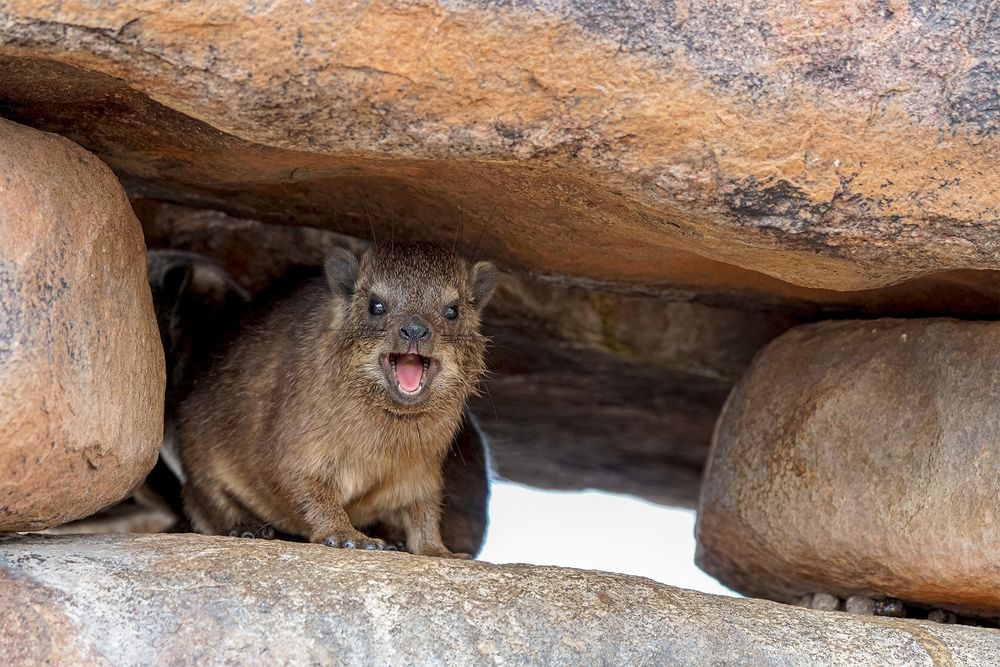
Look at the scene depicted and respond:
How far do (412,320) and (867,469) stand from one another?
2.03 metres

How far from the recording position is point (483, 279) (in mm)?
5969

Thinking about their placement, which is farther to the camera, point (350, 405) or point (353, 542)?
point (350, 405)

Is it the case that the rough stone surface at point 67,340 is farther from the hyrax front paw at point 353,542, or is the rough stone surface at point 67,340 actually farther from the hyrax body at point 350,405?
the hyrax body at point 350,405

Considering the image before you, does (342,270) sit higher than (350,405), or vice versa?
(342,270)

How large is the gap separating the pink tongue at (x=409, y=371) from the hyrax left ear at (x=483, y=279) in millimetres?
553

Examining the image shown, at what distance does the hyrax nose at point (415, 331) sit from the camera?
533 centimetres

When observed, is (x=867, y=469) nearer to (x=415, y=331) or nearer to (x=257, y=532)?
(x=415, y=331)

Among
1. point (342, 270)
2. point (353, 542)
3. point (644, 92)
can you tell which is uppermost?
point (644, 92)

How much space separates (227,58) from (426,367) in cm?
220

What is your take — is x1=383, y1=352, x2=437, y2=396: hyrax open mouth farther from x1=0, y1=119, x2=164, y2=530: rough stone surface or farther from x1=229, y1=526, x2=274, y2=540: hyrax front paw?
x1=0, y1=119, x2=164, y2=530: rough stone surface

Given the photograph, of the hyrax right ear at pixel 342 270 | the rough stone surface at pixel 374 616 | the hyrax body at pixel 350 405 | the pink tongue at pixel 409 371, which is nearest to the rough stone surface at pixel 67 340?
the rough stone surface at pixel 374 616

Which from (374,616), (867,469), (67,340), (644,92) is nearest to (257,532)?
(374,616)

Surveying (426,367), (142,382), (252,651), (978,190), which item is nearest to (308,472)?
(426,367)

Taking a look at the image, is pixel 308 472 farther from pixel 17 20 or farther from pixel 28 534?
pixel 17 20
